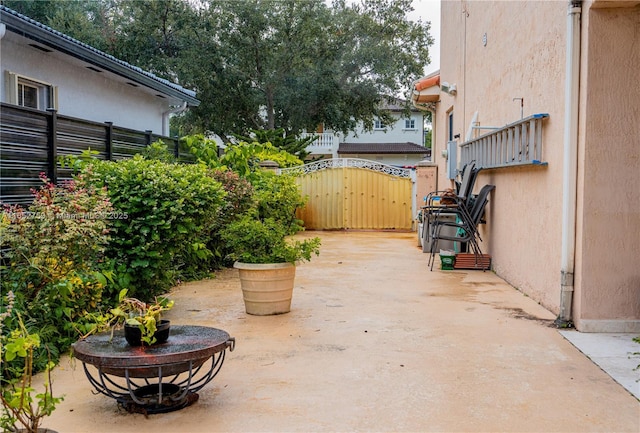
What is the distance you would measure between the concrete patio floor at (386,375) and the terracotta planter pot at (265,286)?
0.41 ft

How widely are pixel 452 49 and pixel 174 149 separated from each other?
623cm

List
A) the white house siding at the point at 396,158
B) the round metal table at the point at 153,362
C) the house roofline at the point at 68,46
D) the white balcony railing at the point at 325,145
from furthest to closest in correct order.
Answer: the white house siding at the point at 396,158, the white balcony railing at the point at 325,145, the house roofline at the point at 68,46, the round metal table at the point at 153,362

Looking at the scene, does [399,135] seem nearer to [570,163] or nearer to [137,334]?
[570,163]

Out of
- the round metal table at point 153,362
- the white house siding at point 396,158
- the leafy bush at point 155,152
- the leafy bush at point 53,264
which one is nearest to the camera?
→ the round metal table at point 153,362

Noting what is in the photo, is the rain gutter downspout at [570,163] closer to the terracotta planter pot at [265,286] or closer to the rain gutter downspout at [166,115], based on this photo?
the terracotta planter pot at [265,286]

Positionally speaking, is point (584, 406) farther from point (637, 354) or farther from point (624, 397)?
point (637, 354)

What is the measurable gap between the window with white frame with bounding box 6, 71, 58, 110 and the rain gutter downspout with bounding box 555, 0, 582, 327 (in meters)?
6.68

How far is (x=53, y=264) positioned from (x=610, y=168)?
461cm

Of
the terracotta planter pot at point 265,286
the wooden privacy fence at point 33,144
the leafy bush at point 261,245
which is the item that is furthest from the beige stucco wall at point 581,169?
the wooden privacy fence at point 33,144

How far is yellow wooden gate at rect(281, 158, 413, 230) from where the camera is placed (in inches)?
651

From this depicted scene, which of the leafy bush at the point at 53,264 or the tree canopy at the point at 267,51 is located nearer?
the leafy bush at the point at 53,264

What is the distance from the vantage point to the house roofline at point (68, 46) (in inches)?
267

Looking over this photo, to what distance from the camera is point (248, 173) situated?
10.8 metres

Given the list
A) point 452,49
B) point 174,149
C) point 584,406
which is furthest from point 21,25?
point 452,49
